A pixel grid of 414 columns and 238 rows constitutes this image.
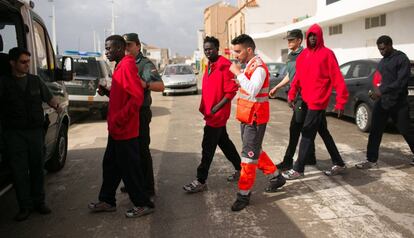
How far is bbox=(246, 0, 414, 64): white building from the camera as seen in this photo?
1427 centimetres

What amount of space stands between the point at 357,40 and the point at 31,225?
1704 cm

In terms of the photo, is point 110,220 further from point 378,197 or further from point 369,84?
point 369,84

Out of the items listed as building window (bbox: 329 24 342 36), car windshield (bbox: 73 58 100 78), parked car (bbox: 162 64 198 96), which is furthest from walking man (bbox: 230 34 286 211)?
building window (bbox: 329 24 342 36)

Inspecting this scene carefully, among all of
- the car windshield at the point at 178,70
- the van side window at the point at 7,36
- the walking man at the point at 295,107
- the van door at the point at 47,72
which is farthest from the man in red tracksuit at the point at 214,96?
the car windshield at the point at 178,70

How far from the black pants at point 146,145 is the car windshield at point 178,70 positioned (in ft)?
52.1

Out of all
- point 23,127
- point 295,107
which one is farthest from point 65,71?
point 295,107

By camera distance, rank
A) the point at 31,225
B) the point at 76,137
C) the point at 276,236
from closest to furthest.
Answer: the point at 276,236
the point at 31,225
the point at 76,137

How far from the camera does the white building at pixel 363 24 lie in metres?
14.3

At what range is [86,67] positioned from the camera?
38.4 ft

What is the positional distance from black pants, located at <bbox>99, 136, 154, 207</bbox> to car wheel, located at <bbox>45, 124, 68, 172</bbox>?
1906mm

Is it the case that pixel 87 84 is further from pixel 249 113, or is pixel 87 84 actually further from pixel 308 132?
pixel 249 113

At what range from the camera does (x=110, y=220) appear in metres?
4.27

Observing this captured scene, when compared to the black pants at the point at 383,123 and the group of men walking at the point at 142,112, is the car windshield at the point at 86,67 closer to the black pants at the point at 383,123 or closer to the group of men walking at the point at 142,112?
the group of men walking at the point at 142,112

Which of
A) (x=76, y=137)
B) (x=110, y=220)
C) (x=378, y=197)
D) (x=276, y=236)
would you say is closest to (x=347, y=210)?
(x=378, y=197)
